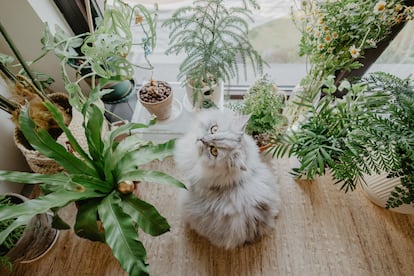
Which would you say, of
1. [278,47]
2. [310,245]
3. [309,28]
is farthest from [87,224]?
[278,47]

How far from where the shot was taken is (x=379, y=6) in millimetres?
885

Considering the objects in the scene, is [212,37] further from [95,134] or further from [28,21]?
[28,21]

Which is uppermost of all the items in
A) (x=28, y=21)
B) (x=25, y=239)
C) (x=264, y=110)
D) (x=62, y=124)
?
(x=28, y=21)

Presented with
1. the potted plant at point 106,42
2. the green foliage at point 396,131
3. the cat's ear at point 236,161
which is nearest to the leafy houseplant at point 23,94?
the potted plant at point 106,42

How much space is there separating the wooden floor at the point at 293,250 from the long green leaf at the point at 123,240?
0.47 metres

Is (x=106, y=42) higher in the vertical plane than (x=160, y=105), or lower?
higher

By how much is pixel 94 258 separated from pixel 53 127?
68cm

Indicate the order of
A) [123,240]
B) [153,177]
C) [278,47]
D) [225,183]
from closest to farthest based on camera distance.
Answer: [123,240]
[153,177]
[225,183]
[278,47]

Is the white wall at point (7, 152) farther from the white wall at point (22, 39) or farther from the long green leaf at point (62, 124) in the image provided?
the long green leaf at point (62, 124)

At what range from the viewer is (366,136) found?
35.1 inches

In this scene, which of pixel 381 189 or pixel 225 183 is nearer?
pixel 225 183

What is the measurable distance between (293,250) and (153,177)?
80 centimetres

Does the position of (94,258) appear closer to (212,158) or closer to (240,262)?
(240,262)

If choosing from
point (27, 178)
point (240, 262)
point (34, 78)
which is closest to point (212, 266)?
point (240, 262)
